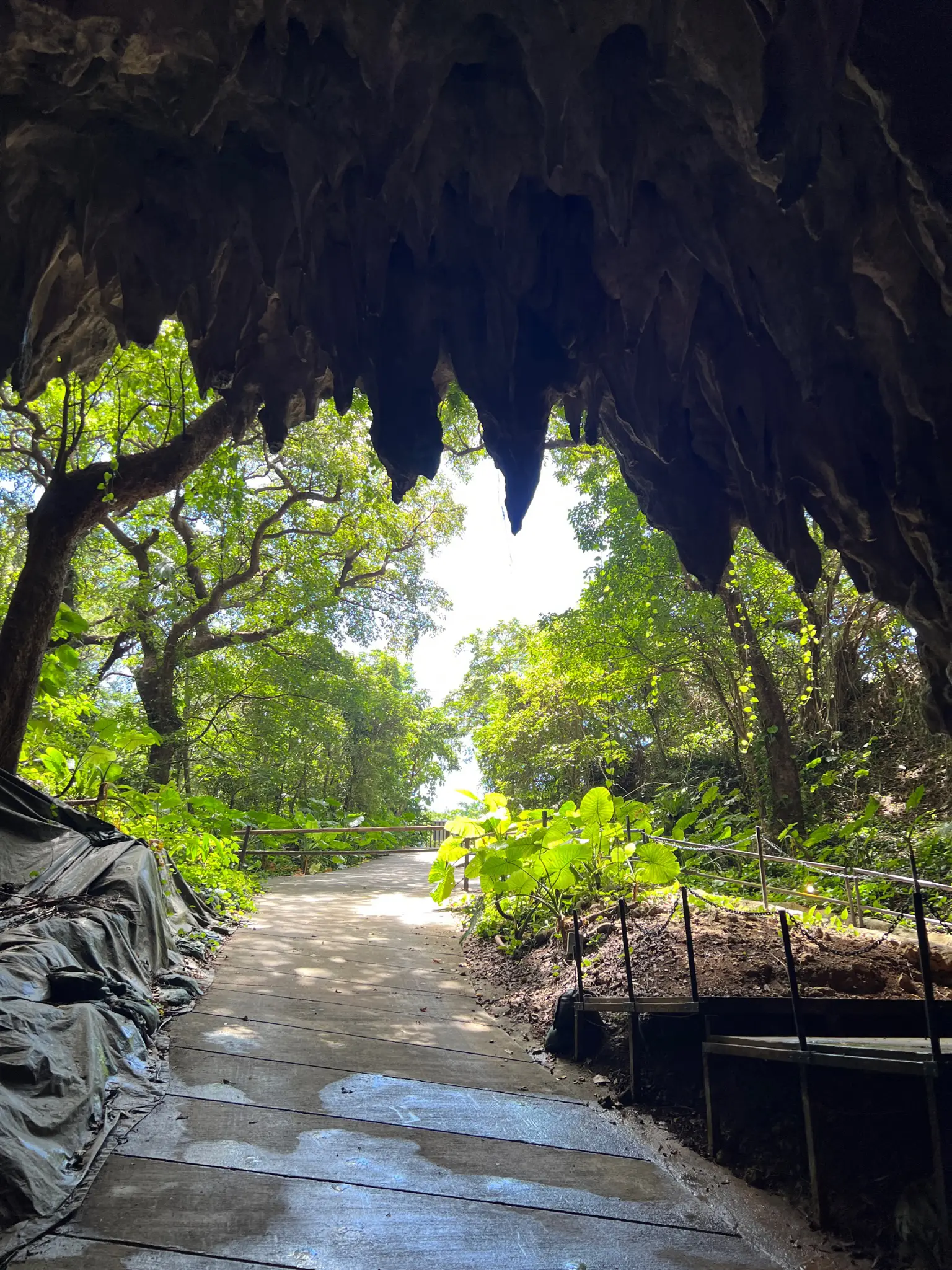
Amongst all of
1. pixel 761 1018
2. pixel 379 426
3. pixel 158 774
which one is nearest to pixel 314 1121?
pixel 761 1018

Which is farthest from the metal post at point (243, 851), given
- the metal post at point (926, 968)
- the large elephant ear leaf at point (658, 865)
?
the metal post at point (926, 968)

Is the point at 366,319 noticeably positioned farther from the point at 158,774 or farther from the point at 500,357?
the point at 158,774

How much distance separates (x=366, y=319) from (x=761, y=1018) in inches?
227

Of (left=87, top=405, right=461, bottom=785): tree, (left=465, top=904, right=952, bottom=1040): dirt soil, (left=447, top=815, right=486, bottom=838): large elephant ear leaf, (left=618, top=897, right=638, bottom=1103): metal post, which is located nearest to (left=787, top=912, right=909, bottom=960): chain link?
(left=465, top=904, right=952, bottom=1040): dirt soil

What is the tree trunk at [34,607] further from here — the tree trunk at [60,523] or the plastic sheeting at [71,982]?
the plastic sheeting at [71,982]

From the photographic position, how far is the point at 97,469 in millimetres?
7672

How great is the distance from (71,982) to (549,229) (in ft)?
19.6

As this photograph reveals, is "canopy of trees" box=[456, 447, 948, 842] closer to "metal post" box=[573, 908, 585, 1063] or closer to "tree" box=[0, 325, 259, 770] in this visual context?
"metal post" box=[573, 908, 585, 1063]

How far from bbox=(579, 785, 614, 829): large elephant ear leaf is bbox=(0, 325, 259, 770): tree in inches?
200

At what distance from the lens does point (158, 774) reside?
15.0 meters

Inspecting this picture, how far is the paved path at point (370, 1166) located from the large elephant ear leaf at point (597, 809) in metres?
1.74

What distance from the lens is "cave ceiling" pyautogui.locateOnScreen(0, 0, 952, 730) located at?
3785mm

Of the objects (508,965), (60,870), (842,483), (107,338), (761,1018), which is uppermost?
(107,338)

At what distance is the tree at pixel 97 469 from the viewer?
22.5 feet
